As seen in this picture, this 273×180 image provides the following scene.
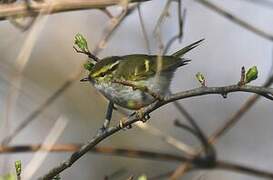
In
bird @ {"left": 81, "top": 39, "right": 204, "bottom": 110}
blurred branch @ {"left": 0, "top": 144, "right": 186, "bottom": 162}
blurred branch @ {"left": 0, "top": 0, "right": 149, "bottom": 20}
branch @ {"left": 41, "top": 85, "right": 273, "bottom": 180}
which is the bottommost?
branch @ {"left": 41, "top": 85, "right": 273, "bottom": 180}

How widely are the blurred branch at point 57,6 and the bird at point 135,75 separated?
0.24 meters

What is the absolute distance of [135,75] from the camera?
2799 mm

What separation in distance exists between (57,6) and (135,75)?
42 cm

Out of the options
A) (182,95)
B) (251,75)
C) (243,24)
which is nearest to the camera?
(182,95)

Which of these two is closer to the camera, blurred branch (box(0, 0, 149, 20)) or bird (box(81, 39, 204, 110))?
bird (box(81, 39, 204, 110))

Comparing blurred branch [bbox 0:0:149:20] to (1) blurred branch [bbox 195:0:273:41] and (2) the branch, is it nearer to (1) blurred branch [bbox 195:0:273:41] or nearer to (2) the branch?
(1) blurred branch [bbox 195:0:273:41]

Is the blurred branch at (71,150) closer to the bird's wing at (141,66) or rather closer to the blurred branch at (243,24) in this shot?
the bird's wing at (141,66)

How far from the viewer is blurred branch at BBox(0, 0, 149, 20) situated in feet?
9.32

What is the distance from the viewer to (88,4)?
2871mm

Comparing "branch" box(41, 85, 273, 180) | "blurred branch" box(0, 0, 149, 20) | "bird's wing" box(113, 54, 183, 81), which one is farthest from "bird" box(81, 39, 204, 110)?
"branch" box(41, 85, 273, 180)

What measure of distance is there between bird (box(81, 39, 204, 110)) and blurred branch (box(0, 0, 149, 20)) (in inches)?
9.5

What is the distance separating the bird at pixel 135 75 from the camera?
97.0 inches

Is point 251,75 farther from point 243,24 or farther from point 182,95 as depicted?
point 243,24

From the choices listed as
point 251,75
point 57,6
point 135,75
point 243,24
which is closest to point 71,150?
point 135,75
